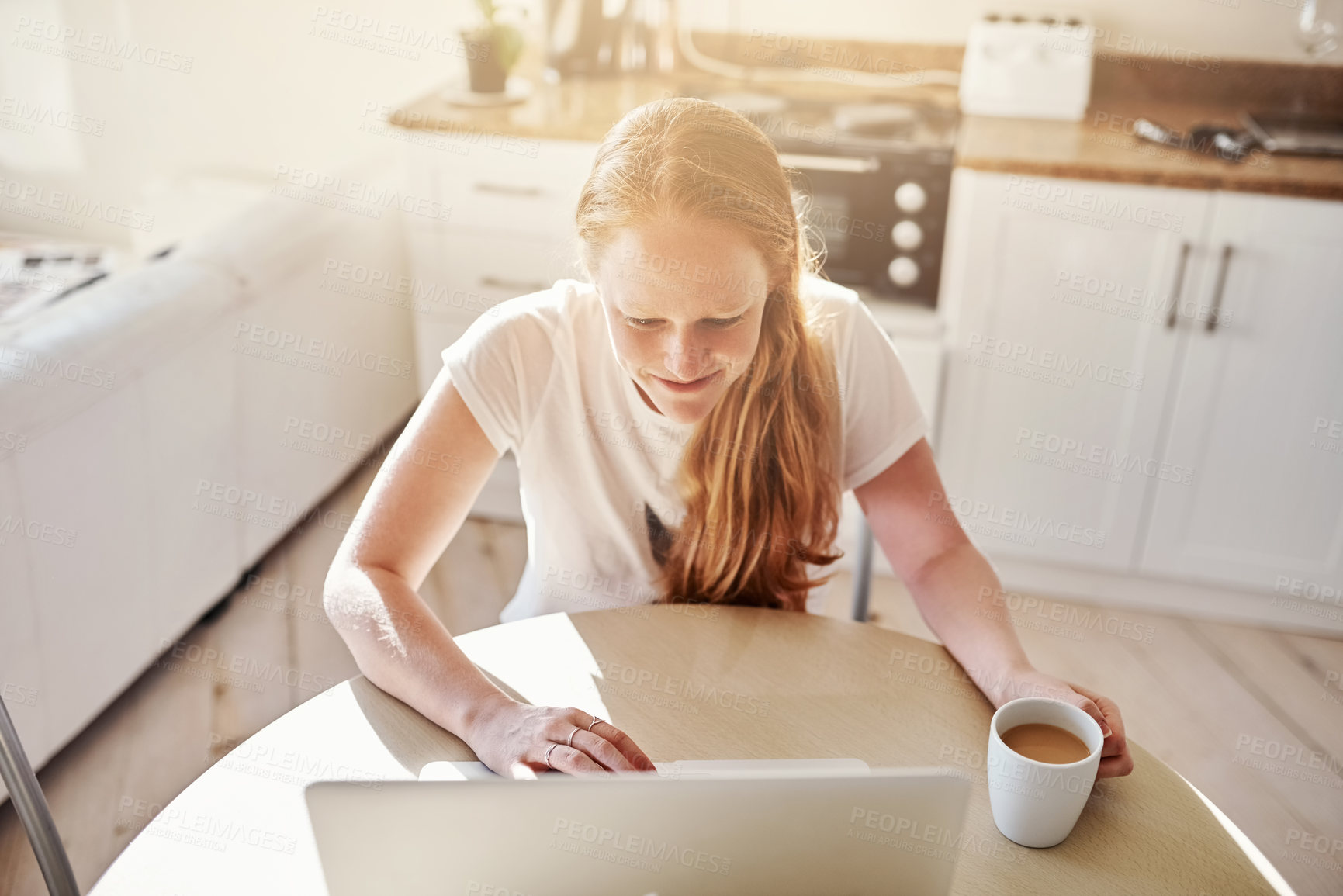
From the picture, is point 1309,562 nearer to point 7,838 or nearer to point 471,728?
point 471,728

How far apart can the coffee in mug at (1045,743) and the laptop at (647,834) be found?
218mm

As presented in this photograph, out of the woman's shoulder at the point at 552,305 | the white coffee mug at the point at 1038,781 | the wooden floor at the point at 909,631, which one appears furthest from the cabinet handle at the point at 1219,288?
the white coffee mug at the point at 1038,781

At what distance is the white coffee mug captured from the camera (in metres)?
0.86

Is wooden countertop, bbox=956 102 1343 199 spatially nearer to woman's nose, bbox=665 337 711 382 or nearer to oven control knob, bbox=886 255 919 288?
oven control knob, bbox=886 255 919 288

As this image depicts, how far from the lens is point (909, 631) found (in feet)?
7.92

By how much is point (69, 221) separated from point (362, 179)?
1234mm

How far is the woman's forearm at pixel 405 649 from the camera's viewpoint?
1.01 m

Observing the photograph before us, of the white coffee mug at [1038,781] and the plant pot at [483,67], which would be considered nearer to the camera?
the white coffee mug at [1038,781]

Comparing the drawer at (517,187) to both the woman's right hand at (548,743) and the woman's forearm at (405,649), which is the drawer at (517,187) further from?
the woman's right hand at (548,743)

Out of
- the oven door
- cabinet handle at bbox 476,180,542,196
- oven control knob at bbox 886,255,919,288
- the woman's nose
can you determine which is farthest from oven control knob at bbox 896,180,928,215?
the woman's nose

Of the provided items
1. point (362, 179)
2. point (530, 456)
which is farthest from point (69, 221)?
point (530, 456)

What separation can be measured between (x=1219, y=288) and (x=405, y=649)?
1809mm

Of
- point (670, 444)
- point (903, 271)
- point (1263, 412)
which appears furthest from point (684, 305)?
point (1263, 412)

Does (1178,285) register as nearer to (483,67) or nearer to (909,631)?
(909,631)
